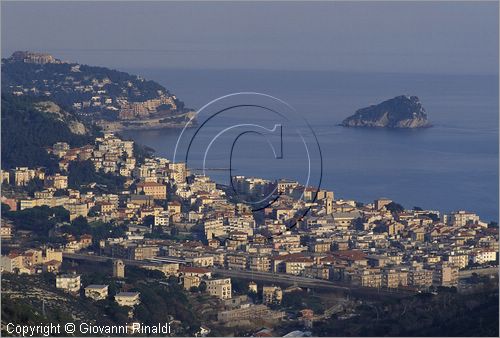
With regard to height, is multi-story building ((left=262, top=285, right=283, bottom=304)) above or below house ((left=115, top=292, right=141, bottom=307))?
below

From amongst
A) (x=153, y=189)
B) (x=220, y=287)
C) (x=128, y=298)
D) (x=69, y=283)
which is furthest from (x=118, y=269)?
(x=153, y=189)

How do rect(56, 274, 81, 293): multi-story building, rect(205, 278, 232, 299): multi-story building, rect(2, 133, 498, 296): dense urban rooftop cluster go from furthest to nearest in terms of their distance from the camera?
rect(2, 133, 498, 296): dense urban rooftop cluster → rect(205, 278, 232, 299): multi-story building → rect(56, 274, 81, 293): multi-story building

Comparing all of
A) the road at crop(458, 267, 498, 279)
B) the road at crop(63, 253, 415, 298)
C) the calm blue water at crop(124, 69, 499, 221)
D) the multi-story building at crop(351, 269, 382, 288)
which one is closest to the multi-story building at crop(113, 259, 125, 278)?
the road at crop(63, 253, 415, 298)

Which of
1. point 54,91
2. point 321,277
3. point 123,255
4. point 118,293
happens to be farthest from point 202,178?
point 54,91

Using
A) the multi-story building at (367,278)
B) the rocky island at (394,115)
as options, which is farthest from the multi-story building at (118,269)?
the rocky island at (394,115)

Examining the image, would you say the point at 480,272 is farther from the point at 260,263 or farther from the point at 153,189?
the point at 153,189

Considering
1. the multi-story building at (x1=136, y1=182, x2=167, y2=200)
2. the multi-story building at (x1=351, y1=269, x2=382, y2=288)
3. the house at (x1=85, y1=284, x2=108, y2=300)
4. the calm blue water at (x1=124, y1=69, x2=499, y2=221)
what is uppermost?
the calm blue water at (x1=124, y1=69, x2=499, y2=221)

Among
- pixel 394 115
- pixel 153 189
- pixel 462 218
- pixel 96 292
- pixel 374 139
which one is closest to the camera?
pixel 96 292

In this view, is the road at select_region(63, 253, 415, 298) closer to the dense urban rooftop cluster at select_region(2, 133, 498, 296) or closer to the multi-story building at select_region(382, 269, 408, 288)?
the dense urban rooftop cluster at select_region(2, 133, 498, 296)
